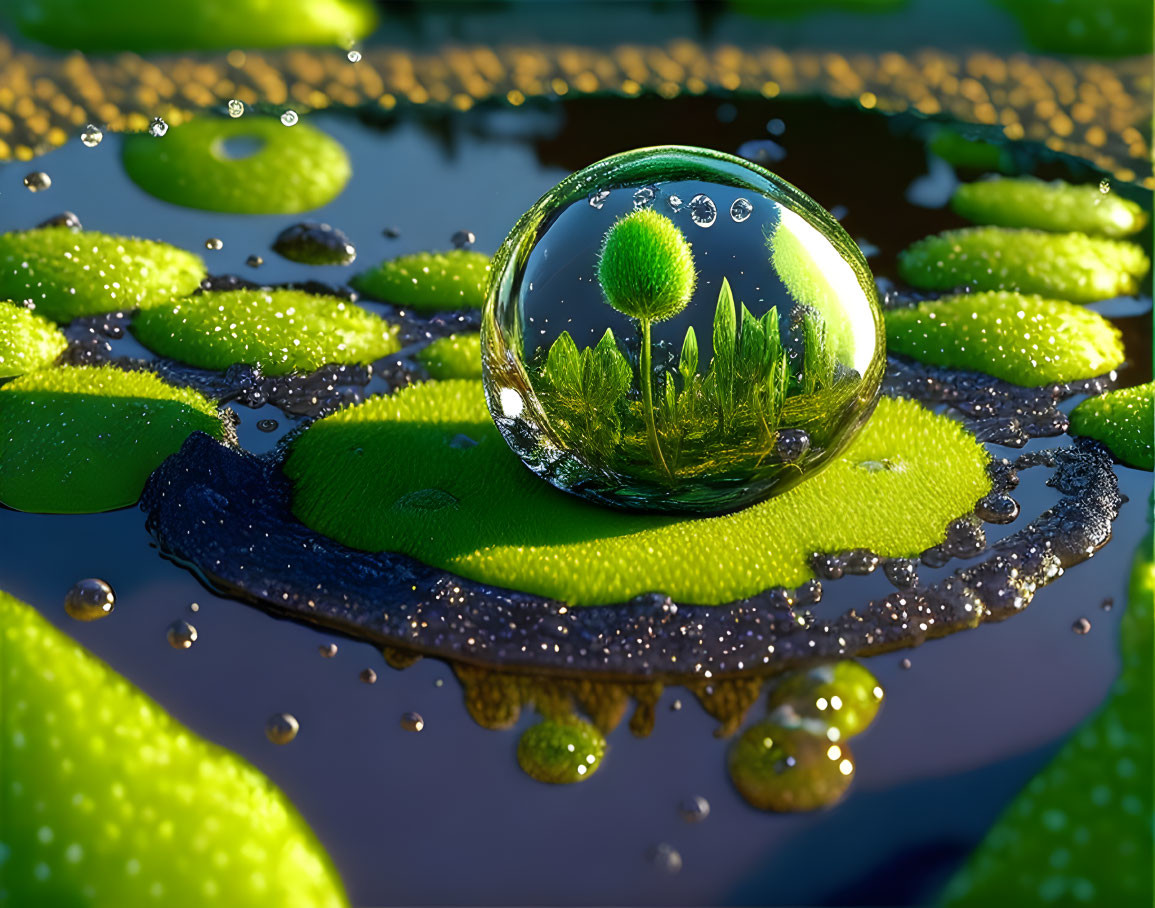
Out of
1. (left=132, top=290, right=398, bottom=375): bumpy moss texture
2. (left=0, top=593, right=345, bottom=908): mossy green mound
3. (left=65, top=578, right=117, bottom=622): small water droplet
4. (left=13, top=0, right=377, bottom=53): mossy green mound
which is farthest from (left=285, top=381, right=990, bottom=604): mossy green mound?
(left=13, top=0, right=377, bottom=53): mossy green mound

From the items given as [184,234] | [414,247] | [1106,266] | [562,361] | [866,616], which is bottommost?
[184,234]

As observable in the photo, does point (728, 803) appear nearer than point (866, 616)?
Yes

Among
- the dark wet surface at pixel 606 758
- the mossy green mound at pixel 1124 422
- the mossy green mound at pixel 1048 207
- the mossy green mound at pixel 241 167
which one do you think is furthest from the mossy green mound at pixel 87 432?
the mossy green mound at pixel 1048 207

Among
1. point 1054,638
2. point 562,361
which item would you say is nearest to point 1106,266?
point 1054,638

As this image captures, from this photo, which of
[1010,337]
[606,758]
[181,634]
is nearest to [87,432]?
[181,634]

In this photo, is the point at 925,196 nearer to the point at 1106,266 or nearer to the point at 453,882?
the point at 1106,266

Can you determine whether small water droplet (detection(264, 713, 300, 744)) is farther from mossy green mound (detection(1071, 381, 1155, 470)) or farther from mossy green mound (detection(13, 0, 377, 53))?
mossy green mound (detection(13, 0, 377, 53))
